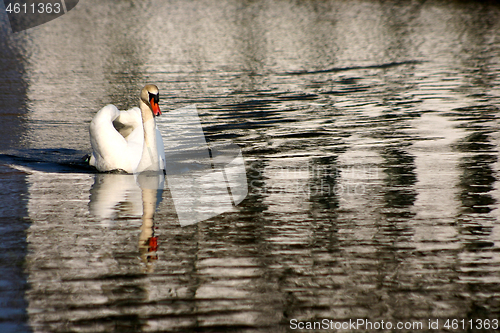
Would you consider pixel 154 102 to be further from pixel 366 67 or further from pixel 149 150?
pixel 366 67

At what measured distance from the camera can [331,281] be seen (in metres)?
5.25

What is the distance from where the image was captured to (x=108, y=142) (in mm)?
8758

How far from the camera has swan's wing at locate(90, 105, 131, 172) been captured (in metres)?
8.77

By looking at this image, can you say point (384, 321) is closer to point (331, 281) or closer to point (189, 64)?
point (331, 281)

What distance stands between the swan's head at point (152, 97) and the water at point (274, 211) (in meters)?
0.98

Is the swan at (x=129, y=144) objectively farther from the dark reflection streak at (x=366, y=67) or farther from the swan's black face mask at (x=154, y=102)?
the dark reflection streak at (x=366, y=67)

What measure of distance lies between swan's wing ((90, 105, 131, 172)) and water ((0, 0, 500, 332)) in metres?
0.20

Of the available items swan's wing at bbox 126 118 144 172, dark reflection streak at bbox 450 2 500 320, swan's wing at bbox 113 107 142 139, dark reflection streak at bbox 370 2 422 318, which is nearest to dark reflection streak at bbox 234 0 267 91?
dark reflection streak at bbox 370 2 422 318

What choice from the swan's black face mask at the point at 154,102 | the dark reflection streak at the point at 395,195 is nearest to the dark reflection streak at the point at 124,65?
the swan's black face mask at the point at 154,102

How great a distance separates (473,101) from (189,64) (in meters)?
9.65

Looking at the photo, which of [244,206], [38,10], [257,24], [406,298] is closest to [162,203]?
[244,206]

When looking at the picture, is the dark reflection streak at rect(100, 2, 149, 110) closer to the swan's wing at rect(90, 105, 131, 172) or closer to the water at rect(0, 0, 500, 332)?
the water at rect(0, 0, 500, 332)

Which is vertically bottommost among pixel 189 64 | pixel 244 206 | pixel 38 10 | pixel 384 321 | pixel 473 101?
pixel 384 321

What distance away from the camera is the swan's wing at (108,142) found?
28.8ft
